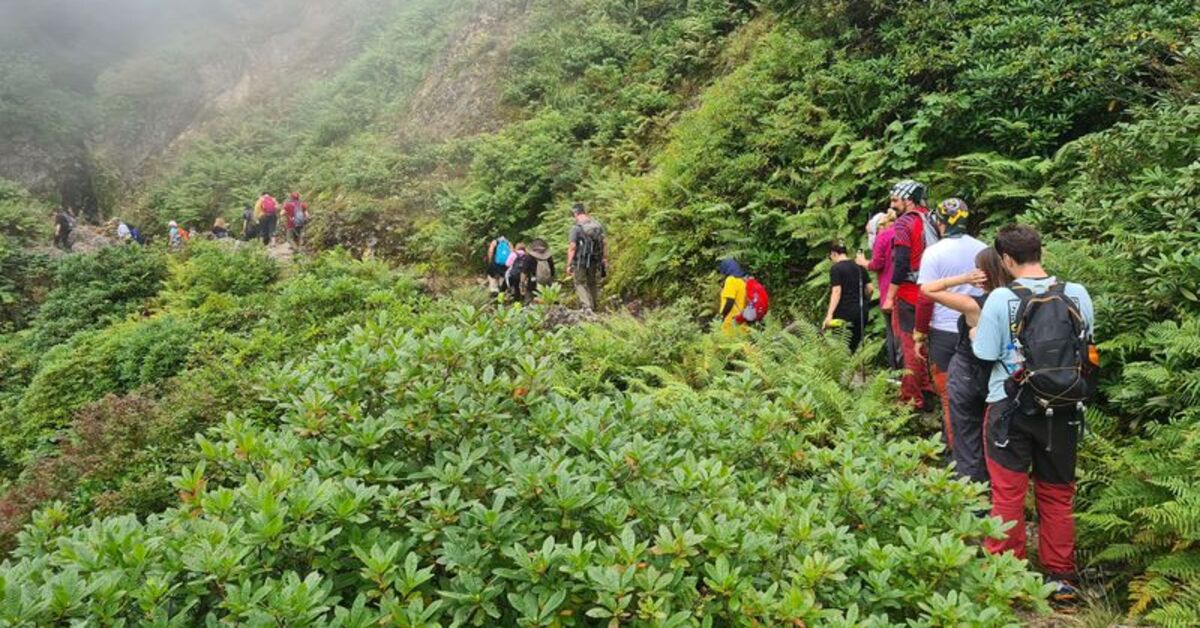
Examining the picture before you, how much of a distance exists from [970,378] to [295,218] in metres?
18.3

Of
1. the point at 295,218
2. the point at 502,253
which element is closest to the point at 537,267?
the point at 502,253

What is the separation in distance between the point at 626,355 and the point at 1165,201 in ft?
17.0

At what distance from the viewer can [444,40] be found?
87.6 feet

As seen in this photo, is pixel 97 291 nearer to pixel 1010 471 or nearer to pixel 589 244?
pixel 589 244

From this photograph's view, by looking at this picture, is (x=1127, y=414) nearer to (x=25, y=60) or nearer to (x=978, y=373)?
(x=978, y=373)

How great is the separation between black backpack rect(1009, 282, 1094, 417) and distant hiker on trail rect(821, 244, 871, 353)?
11.8ft

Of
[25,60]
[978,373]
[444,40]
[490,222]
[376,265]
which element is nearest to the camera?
[978,373]

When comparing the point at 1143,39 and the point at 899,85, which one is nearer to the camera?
the point at 1143,39

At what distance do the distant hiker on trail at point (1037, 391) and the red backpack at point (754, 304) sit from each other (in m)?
4.26

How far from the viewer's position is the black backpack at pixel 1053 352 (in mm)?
4027

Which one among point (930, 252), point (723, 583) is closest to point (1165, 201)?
point (930, 252)

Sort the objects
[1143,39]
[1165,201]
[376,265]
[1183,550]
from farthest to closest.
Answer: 1. [376,265]
2. [1143,39]
3. [1165,201]
4. [1183,550]

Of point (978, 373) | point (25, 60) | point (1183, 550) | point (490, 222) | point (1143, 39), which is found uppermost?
point (25, 60)

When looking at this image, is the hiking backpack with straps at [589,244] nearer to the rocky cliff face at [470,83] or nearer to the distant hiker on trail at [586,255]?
the distant hiker on trail at [586,255]
